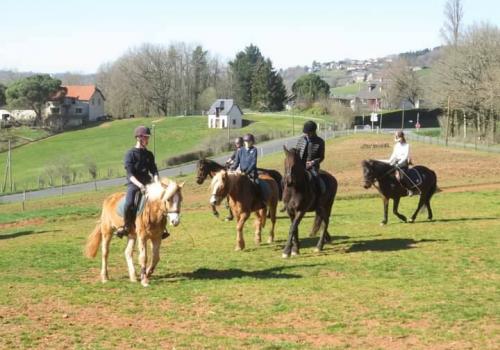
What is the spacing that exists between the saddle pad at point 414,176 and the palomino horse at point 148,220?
35.1 ft

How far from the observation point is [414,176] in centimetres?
2077

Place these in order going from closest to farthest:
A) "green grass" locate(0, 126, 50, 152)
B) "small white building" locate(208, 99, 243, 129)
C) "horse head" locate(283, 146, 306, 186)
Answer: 1. "horse head" locate(283, 146, 306, 186)
2. "green grass" locate(0, 126, 50, 152)
3. "small white building" locate(208, 99, 243, 129)

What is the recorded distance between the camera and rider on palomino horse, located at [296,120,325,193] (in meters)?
15.7

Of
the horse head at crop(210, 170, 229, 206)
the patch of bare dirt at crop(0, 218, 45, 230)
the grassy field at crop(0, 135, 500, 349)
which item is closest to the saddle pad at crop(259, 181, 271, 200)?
the grassy field at crop(0, 135, 500, 349)

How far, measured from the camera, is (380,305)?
10.8 meters

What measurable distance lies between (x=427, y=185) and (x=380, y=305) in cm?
1107

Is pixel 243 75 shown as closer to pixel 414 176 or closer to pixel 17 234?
pixel 17 234

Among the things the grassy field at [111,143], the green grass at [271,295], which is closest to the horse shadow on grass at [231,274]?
the green grass at [271,295]

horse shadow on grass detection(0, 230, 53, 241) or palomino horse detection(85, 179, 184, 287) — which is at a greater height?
palomino horse detection(85, 179, 184, 287)

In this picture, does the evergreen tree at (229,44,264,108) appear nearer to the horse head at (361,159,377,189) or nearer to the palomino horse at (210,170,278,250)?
the horse head at (361,159,377,189)

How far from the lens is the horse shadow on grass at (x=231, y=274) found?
13.2 metres

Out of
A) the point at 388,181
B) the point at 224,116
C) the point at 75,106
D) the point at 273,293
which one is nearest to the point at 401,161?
the point at 388,181

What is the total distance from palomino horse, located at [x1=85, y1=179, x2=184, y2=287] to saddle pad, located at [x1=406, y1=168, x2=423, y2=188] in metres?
10.7

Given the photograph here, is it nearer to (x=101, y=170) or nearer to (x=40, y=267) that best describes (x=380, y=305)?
(x=40, y=267)
